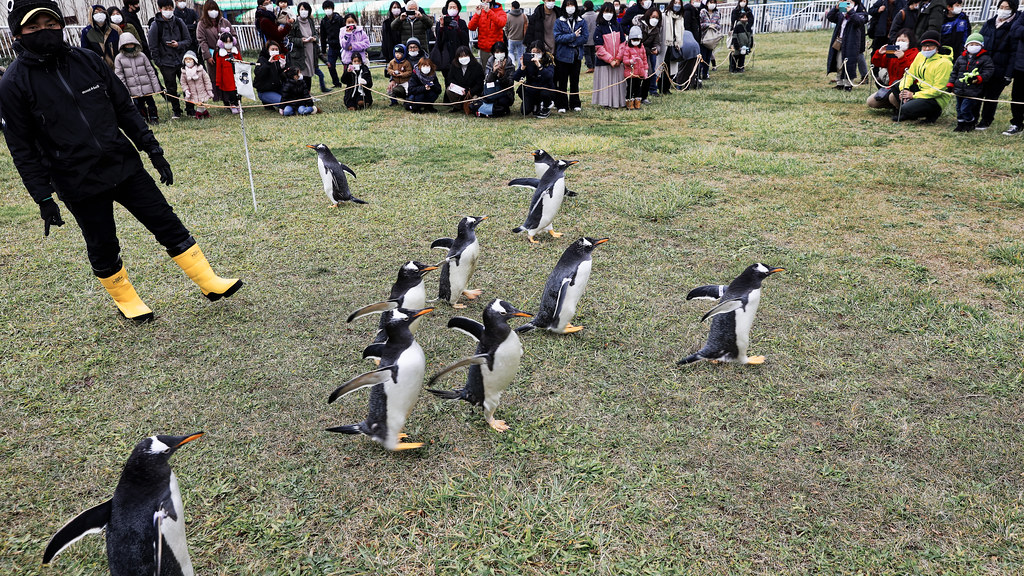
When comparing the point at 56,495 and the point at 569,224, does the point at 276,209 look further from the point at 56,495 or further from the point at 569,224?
the point at 56,495

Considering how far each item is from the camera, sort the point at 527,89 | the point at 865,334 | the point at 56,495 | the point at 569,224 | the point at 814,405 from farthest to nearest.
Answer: the point at 527,89
the point at 569,224
the point at 865,334
the point at 814,405
the point at 56,495

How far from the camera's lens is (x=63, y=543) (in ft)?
6.45

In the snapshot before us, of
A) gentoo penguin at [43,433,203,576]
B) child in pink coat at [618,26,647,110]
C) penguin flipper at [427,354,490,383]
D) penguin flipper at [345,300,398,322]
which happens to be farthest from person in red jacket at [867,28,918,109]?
gentoo penguin at [43,433,203,576]

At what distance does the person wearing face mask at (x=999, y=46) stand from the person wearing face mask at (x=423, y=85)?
829cm

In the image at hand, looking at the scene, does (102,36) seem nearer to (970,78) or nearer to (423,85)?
(423,85)

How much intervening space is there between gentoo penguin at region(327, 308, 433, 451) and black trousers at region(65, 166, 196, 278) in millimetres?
1979

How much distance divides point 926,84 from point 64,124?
393 inches

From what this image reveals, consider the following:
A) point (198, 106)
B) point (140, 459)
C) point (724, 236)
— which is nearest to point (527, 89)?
point (198, 106)

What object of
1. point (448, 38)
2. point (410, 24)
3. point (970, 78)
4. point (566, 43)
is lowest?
point (970, 78)

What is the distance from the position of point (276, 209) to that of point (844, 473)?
5440mm

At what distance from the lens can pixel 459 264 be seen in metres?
4.09

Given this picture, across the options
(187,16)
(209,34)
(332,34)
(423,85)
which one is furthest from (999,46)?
(187,16)

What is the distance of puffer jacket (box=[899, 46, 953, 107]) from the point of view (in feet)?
28.7

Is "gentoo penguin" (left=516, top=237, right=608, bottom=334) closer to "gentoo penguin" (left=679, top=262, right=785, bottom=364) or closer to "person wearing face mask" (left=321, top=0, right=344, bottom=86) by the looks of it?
"gentoo penguin" (left=679, top=262, right=785, bottom=364)
